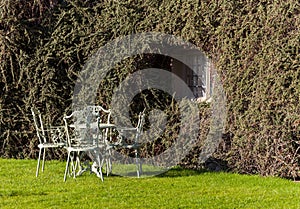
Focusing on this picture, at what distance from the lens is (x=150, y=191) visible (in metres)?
6.76

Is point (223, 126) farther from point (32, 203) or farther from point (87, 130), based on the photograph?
point (32, 203)

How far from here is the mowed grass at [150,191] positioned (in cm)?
611

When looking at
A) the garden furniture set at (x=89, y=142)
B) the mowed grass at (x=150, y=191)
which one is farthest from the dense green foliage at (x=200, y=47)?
the garden furniture set at (x=89, y=142)

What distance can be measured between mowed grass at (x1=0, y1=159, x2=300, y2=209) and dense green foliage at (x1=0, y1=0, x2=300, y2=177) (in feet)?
1.80

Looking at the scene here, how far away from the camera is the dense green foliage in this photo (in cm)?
762

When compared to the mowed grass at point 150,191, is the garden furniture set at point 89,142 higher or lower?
higher

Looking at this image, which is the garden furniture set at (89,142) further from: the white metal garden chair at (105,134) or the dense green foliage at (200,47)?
the dense green foliage at (200,47)

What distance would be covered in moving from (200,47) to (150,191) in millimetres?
2775

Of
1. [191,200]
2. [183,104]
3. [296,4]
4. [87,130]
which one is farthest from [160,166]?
[296,4]

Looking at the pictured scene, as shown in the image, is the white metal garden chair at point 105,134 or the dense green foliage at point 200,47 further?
the white metal garden chair at point 105,134

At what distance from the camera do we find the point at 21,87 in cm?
975

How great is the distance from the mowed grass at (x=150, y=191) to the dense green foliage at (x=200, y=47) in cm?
55

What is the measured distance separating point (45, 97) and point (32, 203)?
367 cm

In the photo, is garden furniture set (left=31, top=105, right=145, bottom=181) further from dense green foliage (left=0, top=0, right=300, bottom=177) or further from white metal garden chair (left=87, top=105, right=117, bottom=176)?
dense green foliage (left=0, top=0, right=300, bottom=177)
